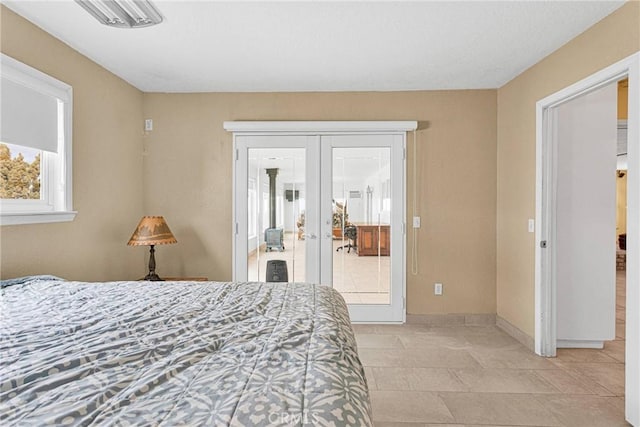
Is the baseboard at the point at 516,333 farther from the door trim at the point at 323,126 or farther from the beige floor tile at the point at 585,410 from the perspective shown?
the door trim at the point at 323,126

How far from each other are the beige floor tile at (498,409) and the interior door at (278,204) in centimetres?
189

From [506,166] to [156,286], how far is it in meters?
3.32

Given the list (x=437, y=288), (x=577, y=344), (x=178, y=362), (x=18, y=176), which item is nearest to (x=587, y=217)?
(x=577, y=344)

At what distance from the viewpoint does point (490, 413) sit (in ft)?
7.00

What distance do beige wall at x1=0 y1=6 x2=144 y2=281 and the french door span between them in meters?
1.05

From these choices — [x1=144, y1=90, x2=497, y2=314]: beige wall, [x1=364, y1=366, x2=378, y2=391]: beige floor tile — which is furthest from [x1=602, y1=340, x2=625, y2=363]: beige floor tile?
[x1=364, y1=366, x2=378, y2=391]: beige floor tile

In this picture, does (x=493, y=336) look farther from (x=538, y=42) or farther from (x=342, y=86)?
(x=342, y=86)

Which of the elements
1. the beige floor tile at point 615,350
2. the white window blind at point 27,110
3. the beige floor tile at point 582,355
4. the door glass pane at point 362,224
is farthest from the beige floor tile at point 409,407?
the white window blind at point 27,110

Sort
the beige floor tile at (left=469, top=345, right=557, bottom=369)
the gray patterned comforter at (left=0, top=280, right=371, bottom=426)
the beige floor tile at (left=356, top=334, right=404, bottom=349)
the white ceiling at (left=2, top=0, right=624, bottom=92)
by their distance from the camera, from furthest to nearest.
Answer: the beige floor tile at (left=356, top=334, right=404, bottom=349), the beige floor tile at (left=469, top=345, right=557, bottom=369), the white ceiling at (left=2, top=0, right=624, bottom=92), the gray patterned comforter at (left=0, top=280, right=371, bottom=426)

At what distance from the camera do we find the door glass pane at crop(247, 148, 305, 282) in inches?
150

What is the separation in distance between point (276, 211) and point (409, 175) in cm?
149

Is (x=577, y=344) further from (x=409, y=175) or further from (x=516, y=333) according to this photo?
(x=409, y=175)

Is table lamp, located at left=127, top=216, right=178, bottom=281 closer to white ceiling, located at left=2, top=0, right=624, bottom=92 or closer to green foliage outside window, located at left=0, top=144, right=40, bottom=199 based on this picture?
green foliage outside window, located at left=0, top=144, right=40, bottom=199

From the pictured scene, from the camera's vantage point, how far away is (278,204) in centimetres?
386
